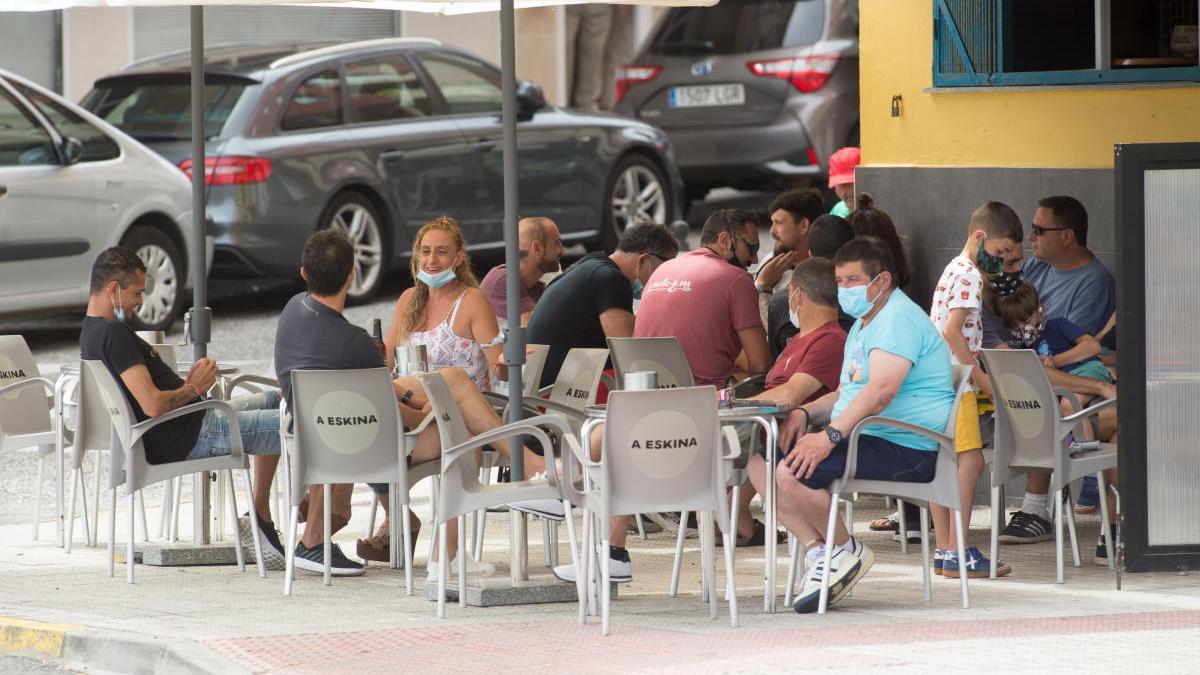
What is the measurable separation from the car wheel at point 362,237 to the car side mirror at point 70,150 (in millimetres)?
1973

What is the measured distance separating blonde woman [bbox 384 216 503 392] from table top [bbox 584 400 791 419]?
124 centimetres

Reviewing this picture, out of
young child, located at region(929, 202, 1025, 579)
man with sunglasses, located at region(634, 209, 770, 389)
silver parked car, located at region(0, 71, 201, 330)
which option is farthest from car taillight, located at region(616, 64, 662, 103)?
young child, located at region(929, 202, 1025, 579)

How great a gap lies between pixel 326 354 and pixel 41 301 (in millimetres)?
6362

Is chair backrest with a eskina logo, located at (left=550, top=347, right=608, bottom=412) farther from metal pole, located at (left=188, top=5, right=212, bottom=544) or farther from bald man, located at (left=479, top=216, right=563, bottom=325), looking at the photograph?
metal pole, located at (left=188, top=5, right=212, bottom=544)

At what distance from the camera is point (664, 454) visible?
8016 millimetres

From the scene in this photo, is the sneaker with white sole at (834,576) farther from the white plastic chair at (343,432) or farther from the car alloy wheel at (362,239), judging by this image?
the car alloy wheel at (362,239)

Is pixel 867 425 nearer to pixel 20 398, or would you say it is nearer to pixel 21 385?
pixel 21 385

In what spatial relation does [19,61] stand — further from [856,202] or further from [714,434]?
[714,434]

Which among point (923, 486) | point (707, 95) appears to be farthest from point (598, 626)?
point (707, 95)

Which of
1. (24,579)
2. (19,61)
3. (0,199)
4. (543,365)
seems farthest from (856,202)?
(19,61)

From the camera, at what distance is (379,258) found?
55.7 ft

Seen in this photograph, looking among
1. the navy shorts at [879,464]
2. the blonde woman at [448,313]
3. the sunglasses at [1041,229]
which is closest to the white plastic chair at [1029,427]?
the navy shorts at [879,464]

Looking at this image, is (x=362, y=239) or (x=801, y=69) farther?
(x=801, y=69)

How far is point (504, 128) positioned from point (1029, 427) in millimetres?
2506
